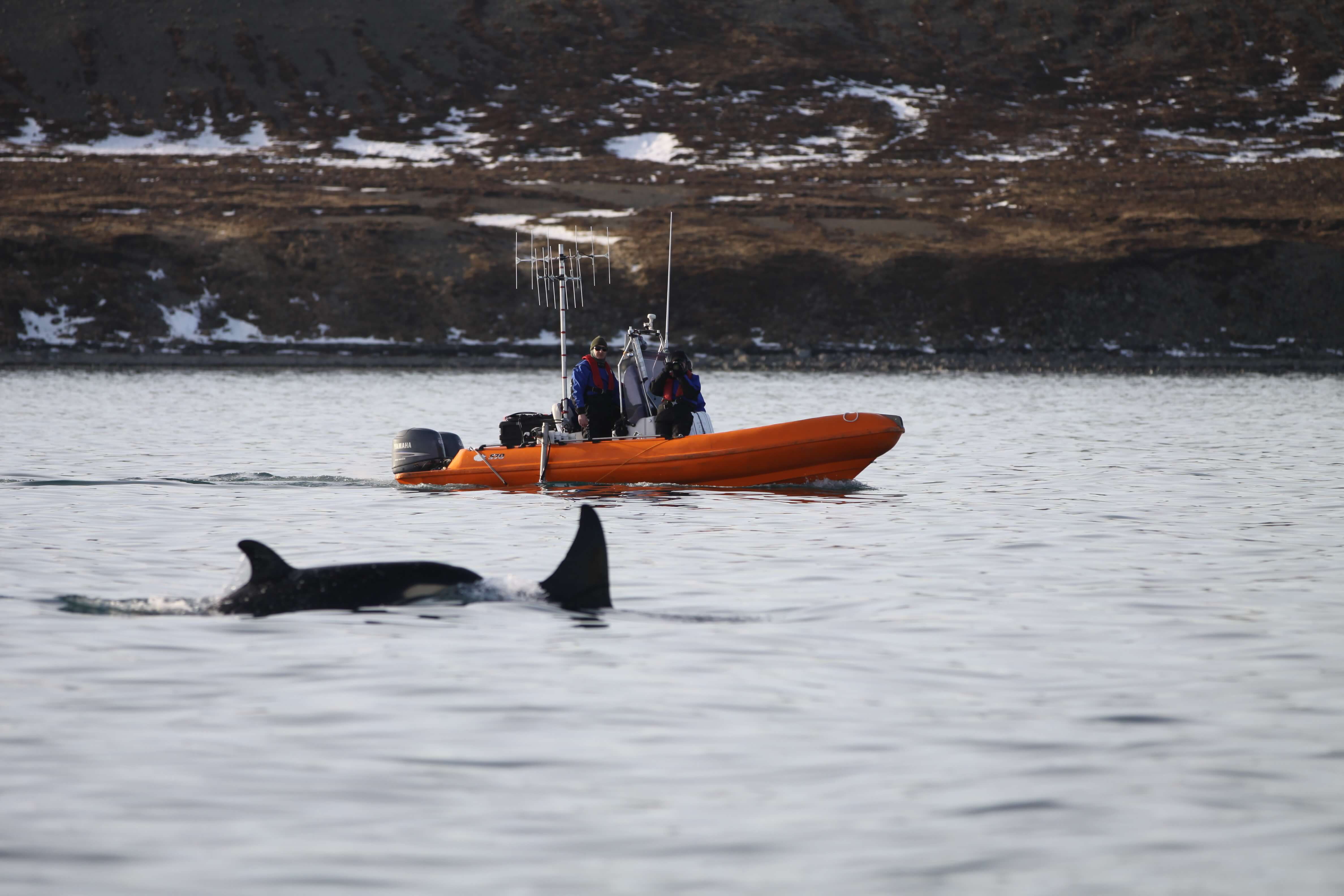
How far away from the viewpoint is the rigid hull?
1856cm

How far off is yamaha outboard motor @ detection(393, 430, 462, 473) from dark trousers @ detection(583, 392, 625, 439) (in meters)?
1.86

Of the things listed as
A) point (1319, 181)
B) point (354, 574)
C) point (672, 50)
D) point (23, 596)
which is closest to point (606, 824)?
point (354, 574)

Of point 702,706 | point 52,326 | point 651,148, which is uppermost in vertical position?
point 651,148

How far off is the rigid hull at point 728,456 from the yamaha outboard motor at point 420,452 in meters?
0.97

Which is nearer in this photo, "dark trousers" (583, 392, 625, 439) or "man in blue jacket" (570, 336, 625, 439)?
"man in blue jacket" (570, 336, 625, 439)

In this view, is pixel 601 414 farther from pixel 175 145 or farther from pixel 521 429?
pixel 175 145

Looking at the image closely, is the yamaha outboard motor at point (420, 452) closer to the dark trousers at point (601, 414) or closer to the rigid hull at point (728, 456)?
the rigid hull at point (728, 456)

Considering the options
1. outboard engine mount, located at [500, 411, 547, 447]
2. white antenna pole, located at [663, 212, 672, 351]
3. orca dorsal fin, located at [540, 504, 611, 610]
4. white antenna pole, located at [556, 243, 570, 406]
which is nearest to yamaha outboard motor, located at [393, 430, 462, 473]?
outboard engine mount, located at [500, 411, 547, 447]

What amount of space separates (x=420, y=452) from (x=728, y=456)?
163 inches

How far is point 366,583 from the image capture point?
393 inches

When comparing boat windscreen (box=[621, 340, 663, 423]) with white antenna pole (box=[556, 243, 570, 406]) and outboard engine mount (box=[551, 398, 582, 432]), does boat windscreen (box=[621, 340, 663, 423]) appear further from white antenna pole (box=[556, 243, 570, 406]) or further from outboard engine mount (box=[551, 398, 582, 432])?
white antenna pole (box=[556, 243, 570, 406])

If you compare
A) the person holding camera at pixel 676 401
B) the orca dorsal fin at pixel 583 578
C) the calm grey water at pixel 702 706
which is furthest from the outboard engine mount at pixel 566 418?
the orca dorsal fin at pixel 583 578

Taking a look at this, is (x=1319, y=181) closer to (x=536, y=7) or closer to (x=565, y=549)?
(x=536, y=7)

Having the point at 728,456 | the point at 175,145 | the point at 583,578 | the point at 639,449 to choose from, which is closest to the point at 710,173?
the point at 175,145
